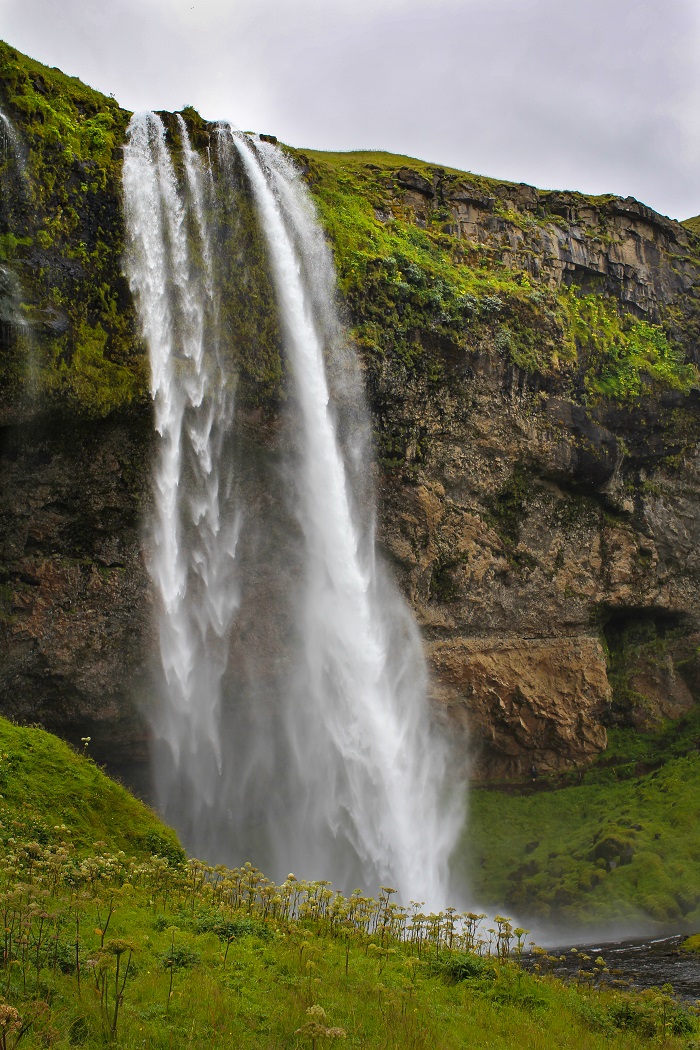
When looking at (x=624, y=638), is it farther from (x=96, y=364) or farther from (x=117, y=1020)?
(x=117, y=1020)

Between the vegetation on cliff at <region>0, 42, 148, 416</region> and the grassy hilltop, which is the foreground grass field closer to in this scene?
the grassy hilltop

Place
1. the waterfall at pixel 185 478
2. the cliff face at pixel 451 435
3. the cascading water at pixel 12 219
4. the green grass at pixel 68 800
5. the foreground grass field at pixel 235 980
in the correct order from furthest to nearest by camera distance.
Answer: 1. the waterfall at pixel 185 478
2. the cliff face at pixel 451 435
3. the cascading water at pixel 12 219
4. the green grass at pixel 68 800
5. the foreground grass field at pixel 235 980

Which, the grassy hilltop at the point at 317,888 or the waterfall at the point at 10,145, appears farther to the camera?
the waterfall at the point at 10,145

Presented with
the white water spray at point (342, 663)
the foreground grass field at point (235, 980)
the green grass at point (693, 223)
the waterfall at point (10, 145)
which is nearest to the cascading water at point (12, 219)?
the waterfall at point (10, 145)

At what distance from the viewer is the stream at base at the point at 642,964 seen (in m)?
12.9

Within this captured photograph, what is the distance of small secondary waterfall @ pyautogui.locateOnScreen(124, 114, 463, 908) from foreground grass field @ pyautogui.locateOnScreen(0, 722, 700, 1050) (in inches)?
404

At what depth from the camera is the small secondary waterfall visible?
2186 centimetres

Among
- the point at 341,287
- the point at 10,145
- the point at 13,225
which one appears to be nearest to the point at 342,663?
the point at 341,287

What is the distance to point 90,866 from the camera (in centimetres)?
869

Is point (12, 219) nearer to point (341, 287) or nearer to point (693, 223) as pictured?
point (341, 287)

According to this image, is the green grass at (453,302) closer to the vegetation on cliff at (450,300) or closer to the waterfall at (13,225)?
the vegetation on cliff at (450,300)

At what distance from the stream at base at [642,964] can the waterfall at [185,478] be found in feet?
34.3

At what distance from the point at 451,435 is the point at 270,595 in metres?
8.32

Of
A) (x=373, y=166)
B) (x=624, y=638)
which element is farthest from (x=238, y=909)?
(x=373, y=166)
